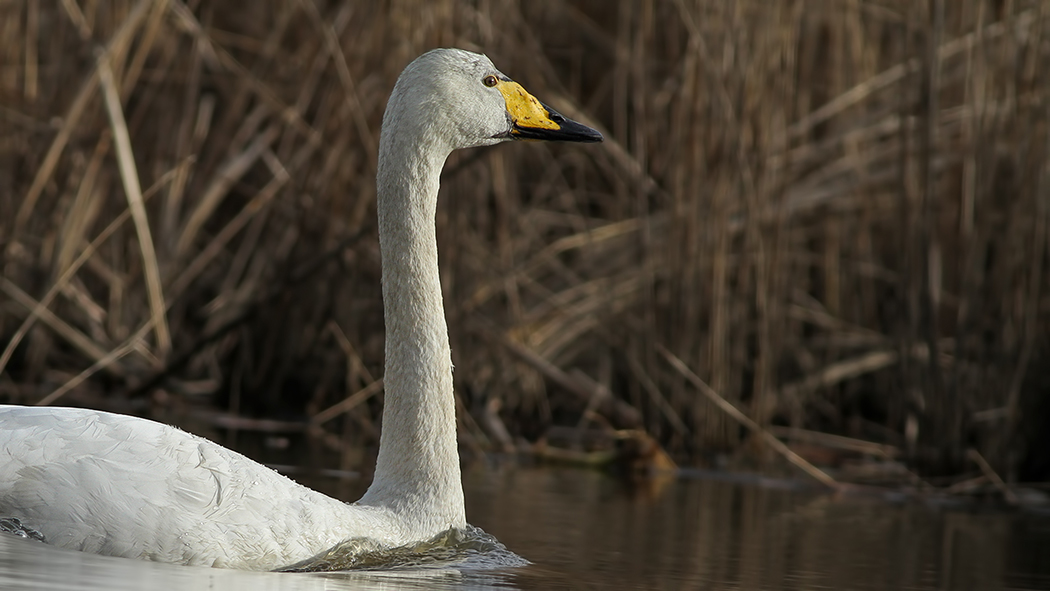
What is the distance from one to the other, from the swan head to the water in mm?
1321

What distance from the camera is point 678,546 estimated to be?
5168mm

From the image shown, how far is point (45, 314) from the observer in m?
7.13

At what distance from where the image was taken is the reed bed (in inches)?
275

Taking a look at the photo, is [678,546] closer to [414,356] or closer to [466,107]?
[414,356]

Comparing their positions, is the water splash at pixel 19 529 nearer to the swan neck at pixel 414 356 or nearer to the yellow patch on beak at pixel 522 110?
the swan neck at pixel 414 356

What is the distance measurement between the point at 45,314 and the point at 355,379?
4.77ft

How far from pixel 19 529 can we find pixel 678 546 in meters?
2.19

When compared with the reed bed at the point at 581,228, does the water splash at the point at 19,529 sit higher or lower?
lower

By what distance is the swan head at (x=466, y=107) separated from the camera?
4.88 meters

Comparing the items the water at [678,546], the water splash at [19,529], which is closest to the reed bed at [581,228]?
the water at [678,546]

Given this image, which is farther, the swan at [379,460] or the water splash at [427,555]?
the water splash at [427,555]

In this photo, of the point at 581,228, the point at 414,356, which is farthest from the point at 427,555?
the point at 581,228

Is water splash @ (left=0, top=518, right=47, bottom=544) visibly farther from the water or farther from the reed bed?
the reed bed

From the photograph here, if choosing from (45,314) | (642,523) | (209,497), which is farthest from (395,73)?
(209,497)
